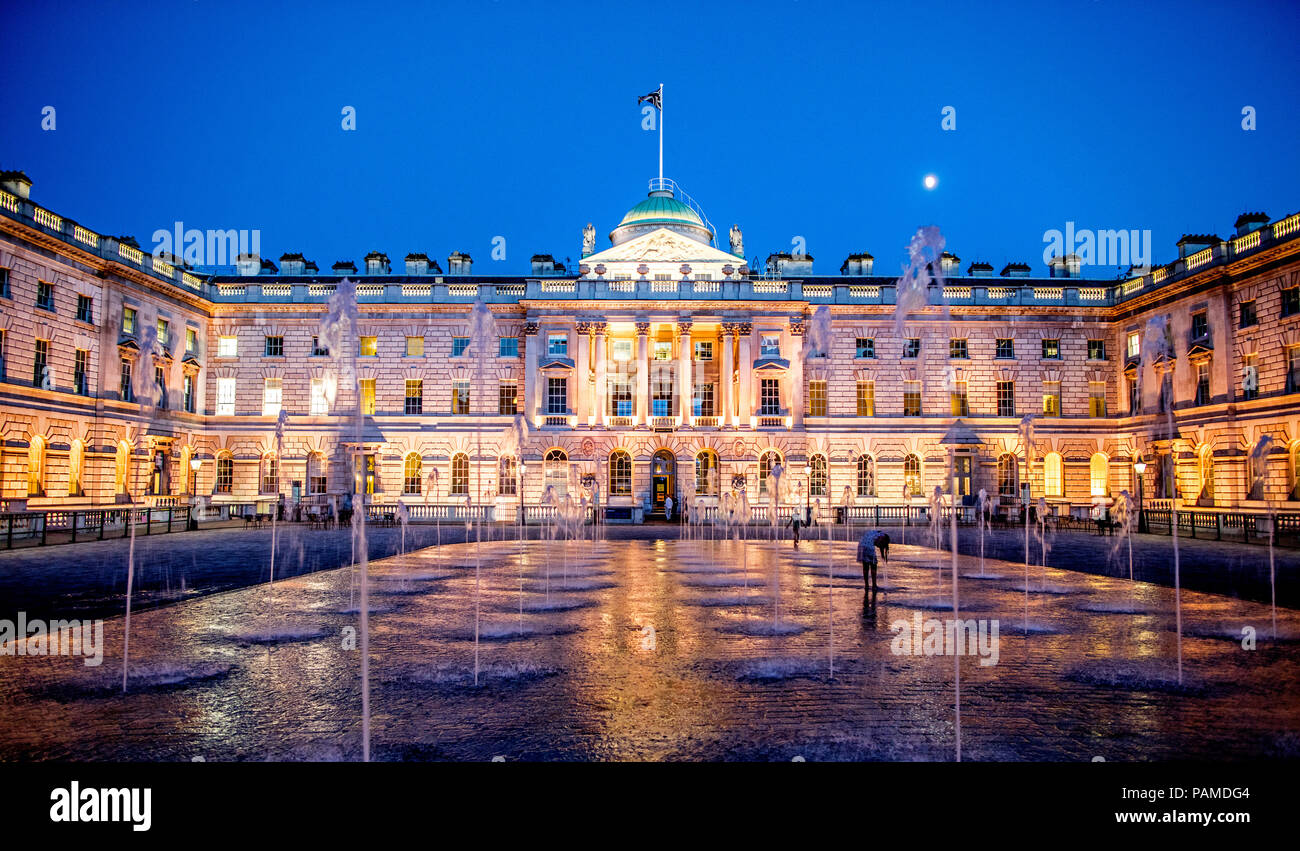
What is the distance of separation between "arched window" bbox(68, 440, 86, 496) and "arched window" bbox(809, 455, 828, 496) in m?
35.6

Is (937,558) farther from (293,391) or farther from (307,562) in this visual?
(293,391)

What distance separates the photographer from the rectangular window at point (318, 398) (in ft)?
139

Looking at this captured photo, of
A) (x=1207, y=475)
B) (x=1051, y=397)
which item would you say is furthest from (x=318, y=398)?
A: (x=1207, y=475)

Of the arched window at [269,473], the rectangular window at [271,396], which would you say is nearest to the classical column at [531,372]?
the rectangular window at [271,396]

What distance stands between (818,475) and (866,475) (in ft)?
9.24

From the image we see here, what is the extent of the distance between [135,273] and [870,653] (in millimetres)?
39041

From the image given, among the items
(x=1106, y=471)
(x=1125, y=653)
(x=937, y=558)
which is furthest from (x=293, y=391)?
(x=1106, y=471)

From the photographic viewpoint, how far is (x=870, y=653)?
874 centimetres

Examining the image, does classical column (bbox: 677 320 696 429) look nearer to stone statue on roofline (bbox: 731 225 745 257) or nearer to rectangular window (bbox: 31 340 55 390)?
stone statue on roofline (bbox: 731 225 745 257)

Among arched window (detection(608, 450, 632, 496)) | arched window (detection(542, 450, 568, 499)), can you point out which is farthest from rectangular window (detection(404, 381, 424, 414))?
arched window (detection(608, 450, 632, 496))

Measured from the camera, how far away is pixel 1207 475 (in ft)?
111

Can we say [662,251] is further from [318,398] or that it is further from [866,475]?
[318,398]

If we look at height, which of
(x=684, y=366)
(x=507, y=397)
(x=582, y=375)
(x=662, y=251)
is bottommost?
(x=507, y=397)
